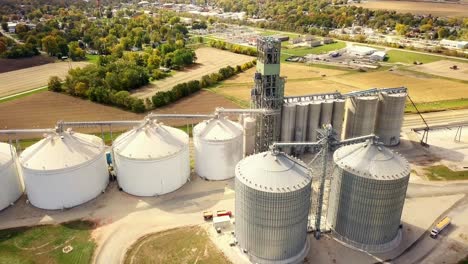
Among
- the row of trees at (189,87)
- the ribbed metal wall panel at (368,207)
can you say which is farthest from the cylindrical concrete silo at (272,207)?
the row of trees at (189,87)

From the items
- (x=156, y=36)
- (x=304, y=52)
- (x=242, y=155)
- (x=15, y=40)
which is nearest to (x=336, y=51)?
(x=304, y=52)

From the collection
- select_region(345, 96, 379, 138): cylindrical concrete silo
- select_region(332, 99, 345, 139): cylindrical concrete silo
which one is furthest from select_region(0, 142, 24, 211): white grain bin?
select_region(345, 96, 379, 138): cylindrical concrete silo

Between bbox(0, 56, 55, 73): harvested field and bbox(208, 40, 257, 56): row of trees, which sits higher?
bbox(208, 40, 257, 56): row of trees

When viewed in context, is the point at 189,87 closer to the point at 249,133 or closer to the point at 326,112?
the point at 249,133

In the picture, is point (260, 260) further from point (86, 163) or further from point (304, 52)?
point (304, 52)

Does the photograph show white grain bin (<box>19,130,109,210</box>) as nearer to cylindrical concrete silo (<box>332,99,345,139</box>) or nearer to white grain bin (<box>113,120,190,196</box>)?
white grain bin (<box>113,120,190,196</box>)

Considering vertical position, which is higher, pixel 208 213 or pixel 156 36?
pixel 156 36
